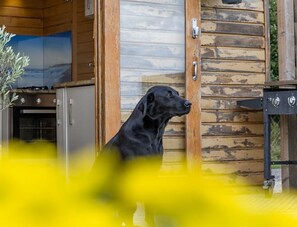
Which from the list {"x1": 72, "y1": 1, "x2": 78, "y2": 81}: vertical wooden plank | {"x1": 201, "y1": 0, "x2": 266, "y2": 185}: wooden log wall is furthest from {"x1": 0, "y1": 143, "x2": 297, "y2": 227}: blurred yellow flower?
{"x1": 72, "y1": 1, "x2": 78, "y2": 81}: vertical wooden plank

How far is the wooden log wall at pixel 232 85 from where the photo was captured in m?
5.24

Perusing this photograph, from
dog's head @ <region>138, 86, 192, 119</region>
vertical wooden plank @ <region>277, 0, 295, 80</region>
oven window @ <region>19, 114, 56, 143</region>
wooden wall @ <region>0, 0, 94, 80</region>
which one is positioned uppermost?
wooden wall @ <region>0, 0, 94, 80</region>

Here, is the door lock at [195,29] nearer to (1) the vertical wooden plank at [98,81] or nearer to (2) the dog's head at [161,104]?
(1) the vertical wooden plank at [98,81]

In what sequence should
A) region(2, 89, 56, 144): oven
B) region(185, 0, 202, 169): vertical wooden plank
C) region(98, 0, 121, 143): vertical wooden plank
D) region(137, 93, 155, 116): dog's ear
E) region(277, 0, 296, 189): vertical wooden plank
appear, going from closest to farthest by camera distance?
1. region(137, 93, 155, 116): dog's ear
2. region(98, 0, 121, 143): vertical wooden plank
3. region(185, 0, 202, 169): vertical wooden plank
4. region(277, 0, 296, 189): vertical wooden plank
5. region(2, 89, 56, 144): oven

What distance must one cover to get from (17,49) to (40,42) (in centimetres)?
30

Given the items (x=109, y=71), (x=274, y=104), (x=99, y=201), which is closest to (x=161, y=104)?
(x=109, y=71)

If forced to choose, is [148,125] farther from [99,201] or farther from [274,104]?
[99,201]

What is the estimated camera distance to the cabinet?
520 centimetres

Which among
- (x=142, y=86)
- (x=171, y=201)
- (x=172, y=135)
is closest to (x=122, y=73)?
(x=142, y=86)

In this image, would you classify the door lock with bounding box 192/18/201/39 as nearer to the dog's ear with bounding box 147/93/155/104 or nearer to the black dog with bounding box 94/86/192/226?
the black dog with bounding box 94/86/192/226

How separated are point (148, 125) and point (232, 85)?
1.83 m

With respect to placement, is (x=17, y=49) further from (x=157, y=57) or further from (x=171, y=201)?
(x=171, y=201)

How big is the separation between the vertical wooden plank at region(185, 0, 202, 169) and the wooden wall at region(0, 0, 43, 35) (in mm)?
3332

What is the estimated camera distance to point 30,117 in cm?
682
